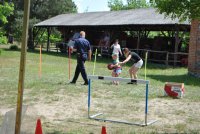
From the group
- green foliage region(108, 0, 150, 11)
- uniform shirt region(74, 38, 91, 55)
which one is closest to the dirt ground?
uniform shirt region(74, 38, 91, 55)

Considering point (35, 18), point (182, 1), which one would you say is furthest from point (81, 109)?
point (35, 18)

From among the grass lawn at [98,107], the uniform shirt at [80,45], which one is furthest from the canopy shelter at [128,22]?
the grass lawn at [98,107]

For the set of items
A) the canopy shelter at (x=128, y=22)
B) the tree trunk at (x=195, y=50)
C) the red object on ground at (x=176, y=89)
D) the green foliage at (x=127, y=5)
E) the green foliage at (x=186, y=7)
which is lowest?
the red object on ground at (x=176, y=89)

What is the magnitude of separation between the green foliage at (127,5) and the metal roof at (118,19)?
5306 centimetres

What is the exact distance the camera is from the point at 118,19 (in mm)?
34406

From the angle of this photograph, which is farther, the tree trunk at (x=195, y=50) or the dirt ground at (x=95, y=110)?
the tree trunk at (x=195, y=50)

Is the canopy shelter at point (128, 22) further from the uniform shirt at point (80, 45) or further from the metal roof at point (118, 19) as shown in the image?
the uniform shirt at point (80, 45)

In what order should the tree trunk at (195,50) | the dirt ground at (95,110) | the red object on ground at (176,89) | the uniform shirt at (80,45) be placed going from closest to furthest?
1. the dirt ground at (95,110)
2. the red object on ground at (176,89)
3. the uniform shirt at (80,45)
4. the tree trunk at (195,50)

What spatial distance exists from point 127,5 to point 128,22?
69.2 m

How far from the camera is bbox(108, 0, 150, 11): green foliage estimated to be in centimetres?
9722

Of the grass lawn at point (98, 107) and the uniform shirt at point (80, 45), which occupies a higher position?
the uniform shirt at point (80, 45)

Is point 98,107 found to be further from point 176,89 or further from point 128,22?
point 128,22

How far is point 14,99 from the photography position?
1096cm

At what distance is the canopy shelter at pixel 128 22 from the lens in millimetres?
27862
